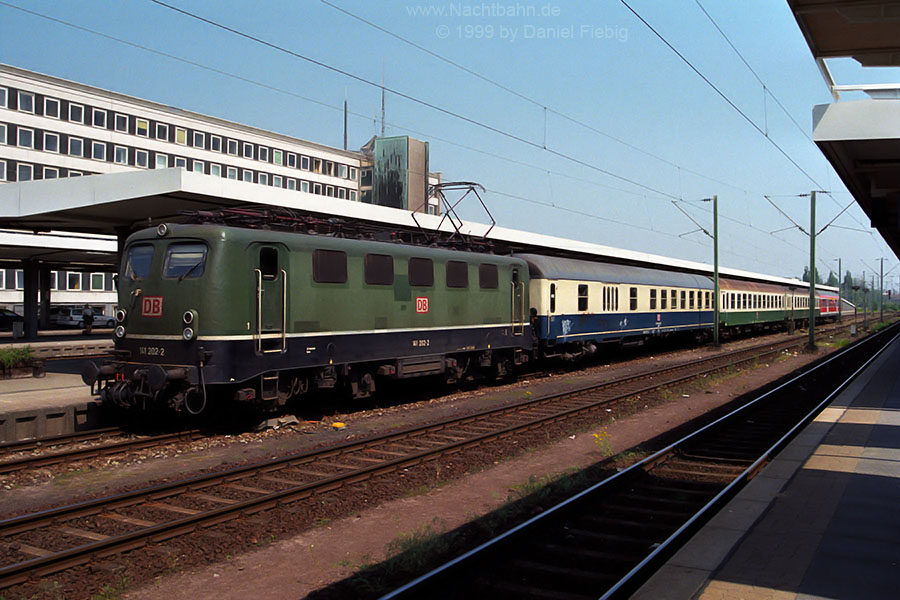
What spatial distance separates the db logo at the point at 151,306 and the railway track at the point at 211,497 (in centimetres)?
380

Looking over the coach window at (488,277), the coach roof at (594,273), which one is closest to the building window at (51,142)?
the coach roof at (594,273)

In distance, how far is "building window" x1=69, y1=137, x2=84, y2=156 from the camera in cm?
5517

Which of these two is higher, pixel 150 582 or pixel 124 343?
pixel 124 343

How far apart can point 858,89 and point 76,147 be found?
57431mm

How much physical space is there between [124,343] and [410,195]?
233 feet

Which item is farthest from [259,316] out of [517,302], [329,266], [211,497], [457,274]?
[517,302]

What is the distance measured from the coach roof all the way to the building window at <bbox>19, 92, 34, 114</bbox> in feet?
150

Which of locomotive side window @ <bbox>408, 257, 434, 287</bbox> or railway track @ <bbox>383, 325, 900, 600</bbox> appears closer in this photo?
railway track @ <bbox>383, 325, 900, 600</bbox>

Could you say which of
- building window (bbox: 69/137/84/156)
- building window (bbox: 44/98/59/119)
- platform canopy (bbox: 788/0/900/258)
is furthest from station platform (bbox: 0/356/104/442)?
building window (bbox: 69/137/84/156)

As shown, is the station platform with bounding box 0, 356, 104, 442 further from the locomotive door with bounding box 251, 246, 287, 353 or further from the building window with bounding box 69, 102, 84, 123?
the building window with bounding box 69, 102, 84, 123

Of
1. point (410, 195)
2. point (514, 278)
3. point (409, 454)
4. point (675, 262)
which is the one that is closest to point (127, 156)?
point (410, 195)

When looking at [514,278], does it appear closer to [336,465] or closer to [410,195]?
[336,465]

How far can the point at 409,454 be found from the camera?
35.3 ft

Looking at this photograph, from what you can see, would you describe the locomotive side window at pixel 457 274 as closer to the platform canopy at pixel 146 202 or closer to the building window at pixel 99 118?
the platform canopy at pixel 146 202
